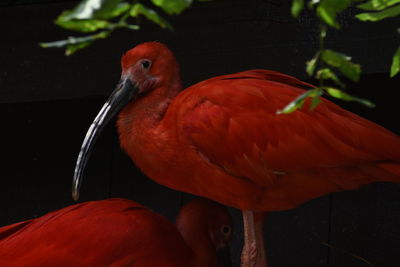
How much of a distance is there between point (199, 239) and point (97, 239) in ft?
1.50

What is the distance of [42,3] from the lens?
3.52 meters

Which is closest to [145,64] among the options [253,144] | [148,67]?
[148,67]

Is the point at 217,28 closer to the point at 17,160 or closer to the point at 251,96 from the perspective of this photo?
the point at 251,96

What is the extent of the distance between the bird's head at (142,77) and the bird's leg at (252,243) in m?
0.52

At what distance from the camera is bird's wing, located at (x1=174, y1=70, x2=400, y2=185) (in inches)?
117

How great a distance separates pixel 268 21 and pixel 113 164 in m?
0.94

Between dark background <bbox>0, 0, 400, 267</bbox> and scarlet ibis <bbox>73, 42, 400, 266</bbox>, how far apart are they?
26 centimetres

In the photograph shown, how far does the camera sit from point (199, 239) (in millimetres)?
3381

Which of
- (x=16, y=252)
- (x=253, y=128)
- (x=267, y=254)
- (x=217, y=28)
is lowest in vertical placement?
(x=267, y=254)

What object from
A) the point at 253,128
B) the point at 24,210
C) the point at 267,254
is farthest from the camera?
the point at 24,210

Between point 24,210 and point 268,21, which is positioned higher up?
point 268,21

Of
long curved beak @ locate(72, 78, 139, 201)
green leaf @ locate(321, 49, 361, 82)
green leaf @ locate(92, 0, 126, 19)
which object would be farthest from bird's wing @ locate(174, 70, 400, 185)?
green leaf @ locate(92, 0, 126, 19)

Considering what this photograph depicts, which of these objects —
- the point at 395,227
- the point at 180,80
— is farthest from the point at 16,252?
the point at 395,227

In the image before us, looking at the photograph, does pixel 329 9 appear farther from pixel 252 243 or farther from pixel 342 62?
pixel 252 243
